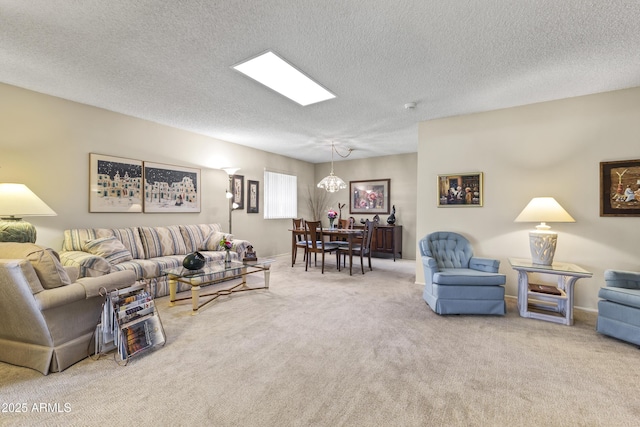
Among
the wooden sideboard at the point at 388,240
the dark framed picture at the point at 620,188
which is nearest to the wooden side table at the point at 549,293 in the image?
the dark framed picture at the point at 620,188

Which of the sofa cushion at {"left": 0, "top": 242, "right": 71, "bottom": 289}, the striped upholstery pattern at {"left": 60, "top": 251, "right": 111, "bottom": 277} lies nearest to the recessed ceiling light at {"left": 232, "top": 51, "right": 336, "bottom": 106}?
the sofa cushion at {"left": 0, "top": 242, "right": 71, "bottom": 289}

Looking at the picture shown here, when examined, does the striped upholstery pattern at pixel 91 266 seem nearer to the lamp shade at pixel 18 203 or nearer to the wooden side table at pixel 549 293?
the lamp shade at pixel 18 203

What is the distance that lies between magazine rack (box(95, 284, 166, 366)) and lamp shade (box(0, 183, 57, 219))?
157 cm

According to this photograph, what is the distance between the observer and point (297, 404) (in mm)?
1654

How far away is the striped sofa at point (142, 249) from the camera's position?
122 inches

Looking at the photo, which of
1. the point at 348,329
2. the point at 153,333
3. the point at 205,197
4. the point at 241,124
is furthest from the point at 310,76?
the point at 205,197

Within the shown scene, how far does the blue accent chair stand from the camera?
2395 mm

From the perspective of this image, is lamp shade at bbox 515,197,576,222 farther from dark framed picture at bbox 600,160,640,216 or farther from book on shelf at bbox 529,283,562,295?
book on shelf at bbox 529,283,562,295

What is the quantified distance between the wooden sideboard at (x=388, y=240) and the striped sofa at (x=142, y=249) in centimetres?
342

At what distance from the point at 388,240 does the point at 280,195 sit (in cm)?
293

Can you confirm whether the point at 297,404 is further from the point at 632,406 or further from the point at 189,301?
the point at 189,301

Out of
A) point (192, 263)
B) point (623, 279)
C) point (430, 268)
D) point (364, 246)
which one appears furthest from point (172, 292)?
point (623, 279)

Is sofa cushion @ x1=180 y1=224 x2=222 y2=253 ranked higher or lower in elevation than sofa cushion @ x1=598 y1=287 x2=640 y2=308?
higher

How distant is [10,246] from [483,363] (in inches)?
143
